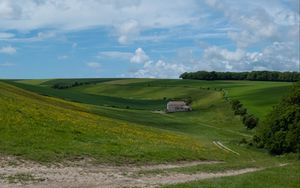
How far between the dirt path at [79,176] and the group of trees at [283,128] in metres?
26.3

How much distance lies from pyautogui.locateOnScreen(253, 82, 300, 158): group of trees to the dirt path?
86.2ft

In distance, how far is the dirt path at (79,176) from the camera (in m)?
23.3

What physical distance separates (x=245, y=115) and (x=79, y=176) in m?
77.6

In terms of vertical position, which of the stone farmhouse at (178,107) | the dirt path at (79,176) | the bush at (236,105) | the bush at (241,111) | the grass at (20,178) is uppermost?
the grass at (20,178)

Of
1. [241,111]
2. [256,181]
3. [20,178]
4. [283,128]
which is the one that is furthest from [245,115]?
[20,178]

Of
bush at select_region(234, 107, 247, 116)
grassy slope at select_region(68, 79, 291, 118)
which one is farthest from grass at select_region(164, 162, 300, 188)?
bush at select_region(234, 107, 247, 116)

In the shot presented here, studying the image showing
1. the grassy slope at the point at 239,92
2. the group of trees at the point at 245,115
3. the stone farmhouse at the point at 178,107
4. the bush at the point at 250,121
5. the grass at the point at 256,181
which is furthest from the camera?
the stone farmhouse at the point at 178,107

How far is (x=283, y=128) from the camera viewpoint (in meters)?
57.9

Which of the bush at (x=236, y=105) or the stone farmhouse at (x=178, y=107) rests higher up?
the bush at (x=236, y=105)

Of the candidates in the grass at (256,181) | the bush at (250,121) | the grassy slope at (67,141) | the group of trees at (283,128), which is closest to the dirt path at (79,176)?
the grass at (256,181)

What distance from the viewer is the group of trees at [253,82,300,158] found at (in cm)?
5550

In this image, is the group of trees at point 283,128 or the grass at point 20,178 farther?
the group of trees at point 283,128

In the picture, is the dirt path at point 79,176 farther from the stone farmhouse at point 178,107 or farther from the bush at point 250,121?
the stone farmhouse at point 178,107

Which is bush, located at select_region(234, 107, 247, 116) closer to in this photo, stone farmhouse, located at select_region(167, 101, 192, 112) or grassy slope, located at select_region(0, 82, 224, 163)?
stone farmhouse, located at select_region(167, 101, 192, 112)
